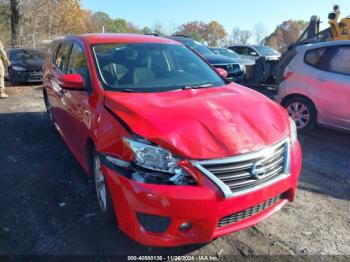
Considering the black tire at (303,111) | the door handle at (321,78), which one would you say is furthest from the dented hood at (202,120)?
the black tire at (303,111)

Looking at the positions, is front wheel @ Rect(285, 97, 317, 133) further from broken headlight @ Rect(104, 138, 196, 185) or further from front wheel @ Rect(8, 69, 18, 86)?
front wheel @ Rect(8, 69, 18, 86)

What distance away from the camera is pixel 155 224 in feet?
8.02

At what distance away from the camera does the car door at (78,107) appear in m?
3.47

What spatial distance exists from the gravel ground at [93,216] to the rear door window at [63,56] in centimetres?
129

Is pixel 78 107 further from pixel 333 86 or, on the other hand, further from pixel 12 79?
pixel 12 79

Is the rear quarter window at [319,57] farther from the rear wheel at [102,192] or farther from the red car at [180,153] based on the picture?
the rear wheel at [102,192]

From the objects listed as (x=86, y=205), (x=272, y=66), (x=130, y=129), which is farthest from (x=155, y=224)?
(x=272, y=66)

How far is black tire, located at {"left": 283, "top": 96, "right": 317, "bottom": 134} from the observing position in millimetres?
5816

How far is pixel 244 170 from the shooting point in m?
2.52

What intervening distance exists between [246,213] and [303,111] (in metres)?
3.86

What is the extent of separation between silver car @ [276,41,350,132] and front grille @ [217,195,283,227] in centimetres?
323

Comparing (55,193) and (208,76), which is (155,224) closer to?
(55,193)

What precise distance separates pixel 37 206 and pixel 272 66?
8.18 meters

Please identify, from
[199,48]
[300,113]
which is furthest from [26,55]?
[300,113]
